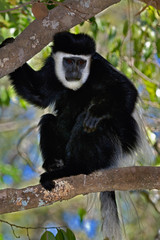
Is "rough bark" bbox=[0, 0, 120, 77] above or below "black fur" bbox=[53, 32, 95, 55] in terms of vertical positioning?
above

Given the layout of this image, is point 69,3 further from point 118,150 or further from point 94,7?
point 118,150

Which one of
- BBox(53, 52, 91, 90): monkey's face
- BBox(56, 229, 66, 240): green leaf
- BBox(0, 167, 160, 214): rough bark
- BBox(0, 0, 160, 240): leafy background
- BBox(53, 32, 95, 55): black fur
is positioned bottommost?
BBox(0, 0, 160, 240): leafy background

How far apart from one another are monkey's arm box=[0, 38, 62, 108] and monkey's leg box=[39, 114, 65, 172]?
0.71ft

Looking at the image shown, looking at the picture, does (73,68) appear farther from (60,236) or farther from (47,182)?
(60,236)

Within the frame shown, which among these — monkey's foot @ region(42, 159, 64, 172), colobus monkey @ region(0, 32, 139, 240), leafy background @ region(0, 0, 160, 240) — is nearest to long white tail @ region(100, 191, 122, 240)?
colobus monkey @ region(0, 32, 139, 240)

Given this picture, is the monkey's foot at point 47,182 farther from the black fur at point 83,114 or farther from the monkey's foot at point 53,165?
the monkey's foot at point 53,165

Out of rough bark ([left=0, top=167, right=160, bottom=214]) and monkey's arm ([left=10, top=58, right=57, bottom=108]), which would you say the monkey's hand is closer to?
rough bark ([left=0, top=167, right=160, bottom=214])

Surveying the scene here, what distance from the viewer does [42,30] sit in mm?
2078

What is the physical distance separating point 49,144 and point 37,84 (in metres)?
0.49

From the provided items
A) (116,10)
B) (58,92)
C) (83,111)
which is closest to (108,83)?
(83,111)

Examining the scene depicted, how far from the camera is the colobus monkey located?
8.58 ft

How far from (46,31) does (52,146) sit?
0.99 m

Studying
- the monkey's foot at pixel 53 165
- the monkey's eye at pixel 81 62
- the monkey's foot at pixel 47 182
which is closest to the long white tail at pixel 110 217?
the monkey's foot at pixel 53 165

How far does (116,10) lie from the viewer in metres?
5.89
